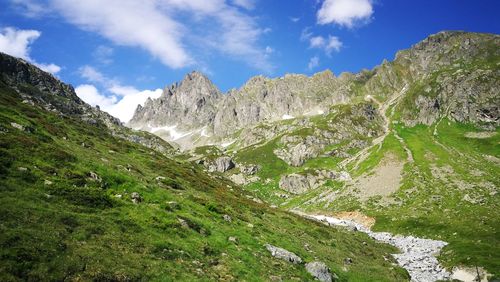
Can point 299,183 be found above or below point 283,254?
above

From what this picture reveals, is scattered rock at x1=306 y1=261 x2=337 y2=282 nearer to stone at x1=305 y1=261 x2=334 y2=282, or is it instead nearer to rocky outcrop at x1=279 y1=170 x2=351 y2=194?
stone at x1=305 y1=261 x2=334 y2=282

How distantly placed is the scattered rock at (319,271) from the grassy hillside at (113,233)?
32.4 inches

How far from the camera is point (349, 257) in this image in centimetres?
4659

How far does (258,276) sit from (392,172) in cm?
15228

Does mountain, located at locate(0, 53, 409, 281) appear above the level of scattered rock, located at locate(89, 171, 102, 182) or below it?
below

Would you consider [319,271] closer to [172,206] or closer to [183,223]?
[183,223]

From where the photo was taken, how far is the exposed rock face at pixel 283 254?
114 feet

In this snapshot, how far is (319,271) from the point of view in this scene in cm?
3356

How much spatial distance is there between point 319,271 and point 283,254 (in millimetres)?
3824

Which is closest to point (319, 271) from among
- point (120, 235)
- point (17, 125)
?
point (120, 235)

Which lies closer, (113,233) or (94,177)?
(113,233)

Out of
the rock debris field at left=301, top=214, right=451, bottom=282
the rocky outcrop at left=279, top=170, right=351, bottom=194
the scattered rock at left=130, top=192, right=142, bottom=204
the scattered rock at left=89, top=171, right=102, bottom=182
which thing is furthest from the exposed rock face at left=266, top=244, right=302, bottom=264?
the rocky outcrop at left=279, top=170, right=351, bottom=194

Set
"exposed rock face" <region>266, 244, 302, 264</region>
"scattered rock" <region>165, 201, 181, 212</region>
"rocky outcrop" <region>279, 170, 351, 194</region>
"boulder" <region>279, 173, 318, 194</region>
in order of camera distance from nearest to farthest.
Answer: "exposed rock face" <region>266, 244, 302, 264</region>
"scattered rock" <region>165, 201, 181, 212</region>
"rocky outcrop" <region>279, 170, 351, 194</region>
"boulder" <region>279, 173, 318, 194</region>

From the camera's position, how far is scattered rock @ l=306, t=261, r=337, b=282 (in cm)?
3316
